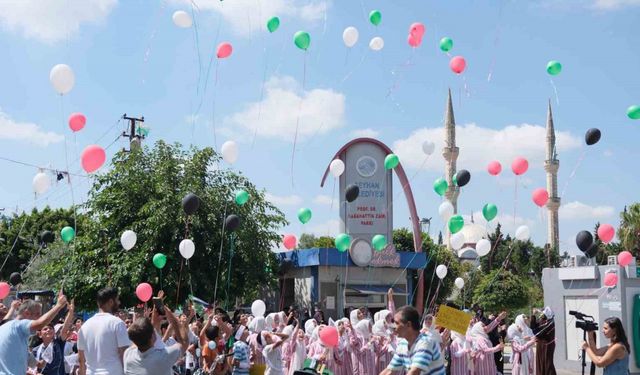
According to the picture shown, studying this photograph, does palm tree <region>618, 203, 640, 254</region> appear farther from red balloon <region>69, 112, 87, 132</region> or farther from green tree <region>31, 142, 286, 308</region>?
red balloon <region>69, 112, 87, 132</region>

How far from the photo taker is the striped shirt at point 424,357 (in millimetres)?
5109

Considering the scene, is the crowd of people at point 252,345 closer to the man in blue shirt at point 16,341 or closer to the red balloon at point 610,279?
the man in blue shirt at point 16,341

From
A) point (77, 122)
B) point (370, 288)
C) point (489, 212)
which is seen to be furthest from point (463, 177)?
point (370, 288)

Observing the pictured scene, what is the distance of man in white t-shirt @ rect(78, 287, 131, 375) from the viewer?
576cm

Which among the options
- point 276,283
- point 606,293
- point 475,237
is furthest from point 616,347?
point 475,237

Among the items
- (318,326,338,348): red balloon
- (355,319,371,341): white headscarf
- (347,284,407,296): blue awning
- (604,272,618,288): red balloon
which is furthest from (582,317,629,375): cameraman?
(347,284,407,296): blue awning

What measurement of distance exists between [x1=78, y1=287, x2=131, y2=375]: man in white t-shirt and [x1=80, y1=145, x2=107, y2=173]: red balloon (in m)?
4.28

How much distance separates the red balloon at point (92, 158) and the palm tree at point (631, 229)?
31.1 metres

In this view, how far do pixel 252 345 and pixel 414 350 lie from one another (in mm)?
6053

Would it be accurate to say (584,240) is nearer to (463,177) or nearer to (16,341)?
(463,177)

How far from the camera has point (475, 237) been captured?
9131 cm

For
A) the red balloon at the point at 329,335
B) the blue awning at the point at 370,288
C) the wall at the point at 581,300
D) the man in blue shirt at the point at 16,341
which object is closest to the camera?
the man in blue shirt at the point at 16,341

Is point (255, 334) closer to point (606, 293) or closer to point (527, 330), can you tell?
point (527, 330)

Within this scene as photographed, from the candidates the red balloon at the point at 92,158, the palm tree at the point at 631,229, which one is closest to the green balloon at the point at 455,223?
the red balloon at the point at 92,158
